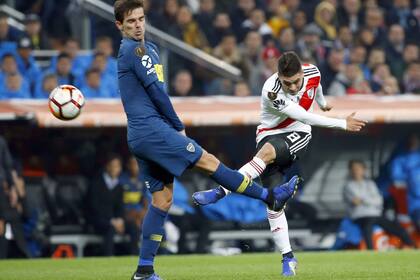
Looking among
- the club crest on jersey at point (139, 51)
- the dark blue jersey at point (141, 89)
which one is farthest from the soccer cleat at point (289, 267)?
the club crest on jersey at point (139, 51)

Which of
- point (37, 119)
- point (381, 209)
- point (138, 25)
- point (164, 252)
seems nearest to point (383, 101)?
point (381, 209)

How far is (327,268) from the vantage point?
36.4ft

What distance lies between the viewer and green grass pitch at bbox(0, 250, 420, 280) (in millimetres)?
10133

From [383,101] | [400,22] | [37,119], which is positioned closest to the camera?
[37,119]

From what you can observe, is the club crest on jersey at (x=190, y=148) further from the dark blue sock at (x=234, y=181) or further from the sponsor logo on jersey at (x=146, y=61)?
the sponsor logo on jersey at (x=146, y=61)

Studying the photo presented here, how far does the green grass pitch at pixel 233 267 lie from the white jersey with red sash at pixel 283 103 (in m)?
1.34

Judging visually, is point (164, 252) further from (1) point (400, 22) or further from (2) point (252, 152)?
(1) point (400, 22)

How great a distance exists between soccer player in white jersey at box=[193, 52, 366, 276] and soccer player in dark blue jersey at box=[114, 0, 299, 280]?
76 centimetres

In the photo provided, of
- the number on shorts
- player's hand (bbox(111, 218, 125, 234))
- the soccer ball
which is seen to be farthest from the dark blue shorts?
player's hand (bbox(111, 218, 125, 234))

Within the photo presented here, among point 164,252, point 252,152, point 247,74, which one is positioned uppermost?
point 247,74

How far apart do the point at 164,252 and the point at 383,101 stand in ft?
12.7

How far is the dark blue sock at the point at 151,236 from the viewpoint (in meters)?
8.98

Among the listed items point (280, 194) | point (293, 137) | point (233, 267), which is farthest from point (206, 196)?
point (233, 267)

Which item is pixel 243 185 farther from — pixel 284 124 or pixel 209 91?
pixel 209 91
